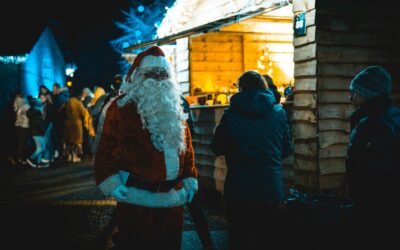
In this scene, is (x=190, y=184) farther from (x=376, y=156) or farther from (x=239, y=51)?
(x=239, y=51)

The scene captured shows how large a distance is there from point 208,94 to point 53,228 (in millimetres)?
5092

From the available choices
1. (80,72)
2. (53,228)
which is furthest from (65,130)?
(80,72)

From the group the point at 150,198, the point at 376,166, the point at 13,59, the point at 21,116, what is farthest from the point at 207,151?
the point at 13,59

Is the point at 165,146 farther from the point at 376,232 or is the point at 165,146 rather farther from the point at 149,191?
the point at 376,232

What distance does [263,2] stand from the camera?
26.0 ft

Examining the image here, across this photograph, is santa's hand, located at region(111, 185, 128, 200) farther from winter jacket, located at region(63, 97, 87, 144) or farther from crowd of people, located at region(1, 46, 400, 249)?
winter jacket, located at region(63, 97, 87, 144)

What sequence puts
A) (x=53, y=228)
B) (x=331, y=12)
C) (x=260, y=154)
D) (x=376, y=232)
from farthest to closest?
1. (x=53, y=228)
2. (x=331, y=12)
3. (x=260, y=154)
4. (x=376, y=232)

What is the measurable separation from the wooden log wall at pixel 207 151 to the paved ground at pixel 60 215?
680 mm

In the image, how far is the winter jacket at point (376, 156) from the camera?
326cm

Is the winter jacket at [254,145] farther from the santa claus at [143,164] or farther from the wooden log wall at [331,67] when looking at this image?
the wooden log wall at [331,67]

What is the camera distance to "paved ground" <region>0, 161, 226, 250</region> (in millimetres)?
5945

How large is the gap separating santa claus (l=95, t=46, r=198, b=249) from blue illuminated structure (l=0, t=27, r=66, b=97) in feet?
65.5

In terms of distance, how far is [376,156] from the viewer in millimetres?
3254

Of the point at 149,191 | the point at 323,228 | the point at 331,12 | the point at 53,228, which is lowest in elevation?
the point at 53,228
